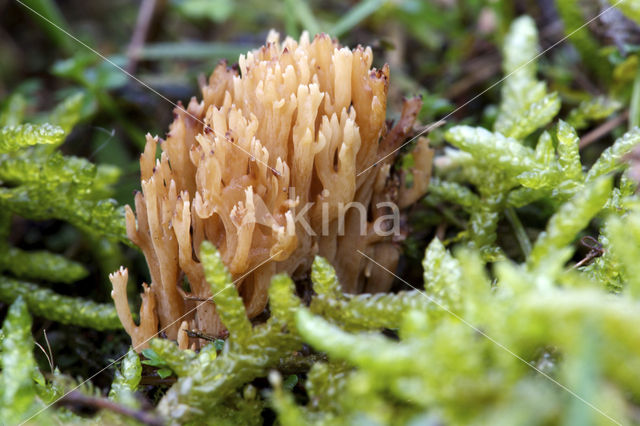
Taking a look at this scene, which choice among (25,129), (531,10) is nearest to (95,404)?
(25,129)

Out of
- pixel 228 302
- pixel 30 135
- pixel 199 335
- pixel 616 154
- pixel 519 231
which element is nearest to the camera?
pixel 228 302

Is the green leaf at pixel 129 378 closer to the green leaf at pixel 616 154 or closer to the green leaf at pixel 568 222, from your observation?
the green leaf at pixel 568 222

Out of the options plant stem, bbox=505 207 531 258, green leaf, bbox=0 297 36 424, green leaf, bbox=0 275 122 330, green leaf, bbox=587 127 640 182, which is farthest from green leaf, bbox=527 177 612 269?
green leaf, bbox=0 275 122 330

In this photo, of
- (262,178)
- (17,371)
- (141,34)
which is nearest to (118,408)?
(17,371)

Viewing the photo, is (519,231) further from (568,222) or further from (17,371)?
(17,371)

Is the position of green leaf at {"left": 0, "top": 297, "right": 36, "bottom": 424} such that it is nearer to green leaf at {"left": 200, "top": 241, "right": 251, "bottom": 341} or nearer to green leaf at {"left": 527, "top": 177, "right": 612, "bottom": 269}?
green leaf at {"left": 200, "top": 241, "right": 251, "bottom": 341}

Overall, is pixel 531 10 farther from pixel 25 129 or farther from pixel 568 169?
pixel 25 129

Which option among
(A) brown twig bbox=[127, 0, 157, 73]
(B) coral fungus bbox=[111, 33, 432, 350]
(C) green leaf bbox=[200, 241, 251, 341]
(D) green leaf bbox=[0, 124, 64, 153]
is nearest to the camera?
(C) green leaf bbox=[200, 241, 251, 341]
